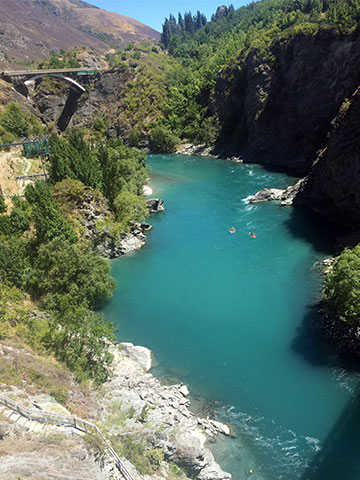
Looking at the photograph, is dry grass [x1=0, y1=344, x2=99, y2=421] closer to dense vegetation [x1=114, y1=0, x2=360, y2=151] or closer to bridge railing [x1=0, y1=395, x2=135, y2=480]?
bridge railing [x1=0, y1=395, x2=135, y2=480]

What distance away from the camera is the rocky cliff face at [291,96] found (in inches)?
2766

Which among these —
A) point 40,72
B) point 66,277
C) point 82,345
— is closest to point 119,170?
point 66,277

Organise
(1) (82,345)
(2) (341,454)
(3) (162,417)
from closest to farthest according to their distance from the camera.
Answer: (2) (341,454) → (3) (162,417) → (1) (82,345)

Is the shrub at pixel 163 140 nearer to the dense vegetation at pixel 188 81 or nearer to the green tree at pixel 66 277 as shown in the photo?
the dense vegetation at pixel 188 81

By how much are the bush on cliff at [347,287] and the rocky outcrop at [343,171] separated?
19.6 metres

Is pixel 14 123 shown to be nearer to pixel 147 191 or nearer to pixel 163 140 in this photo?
pixel 147 191

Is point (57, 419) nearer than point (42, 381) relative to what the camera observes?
Yes

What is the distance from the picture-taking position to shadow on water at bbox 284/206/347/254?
142ft

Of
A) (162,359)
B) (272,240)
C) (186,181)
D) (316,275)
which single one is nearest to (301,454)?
(162,359)

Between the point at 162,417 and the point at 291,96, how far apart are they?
82.6m

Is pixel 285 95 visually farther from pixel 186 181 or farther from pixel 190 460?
pixel 190 460

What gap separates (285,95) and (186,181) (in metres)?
35.2

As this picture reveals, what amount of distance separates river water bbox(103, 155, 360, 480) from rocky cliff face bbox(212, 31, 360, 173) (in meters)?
33.9

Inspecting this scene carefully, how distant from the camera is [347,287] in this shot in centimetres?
2547
